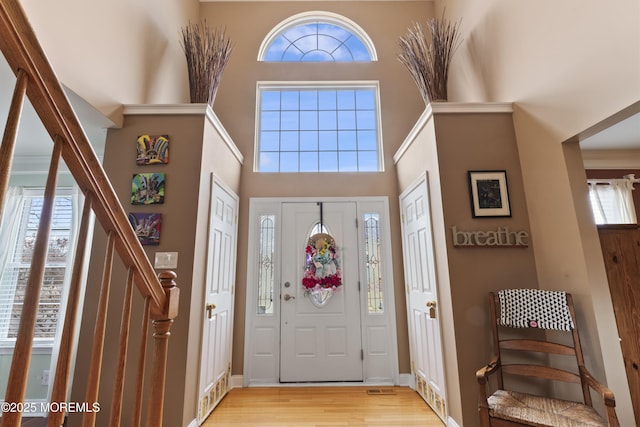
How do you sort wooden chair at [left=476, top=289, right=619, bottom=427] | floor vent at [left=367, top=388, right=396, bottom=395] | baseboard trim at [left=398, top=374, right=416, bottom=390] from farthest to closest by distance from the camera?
baseboard trim at [left=398, top=374, right=416, bottom=390] < floor vent at [left=367, top=388, right=396, bottom=395] < wooden chair at [left=476, top=289, right=619, bottom=427]

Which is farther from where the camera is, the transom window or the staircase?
the transom window

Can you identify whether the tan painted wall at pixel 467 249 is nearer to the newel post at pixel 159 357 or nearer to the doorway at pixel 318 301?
the doorway at pixel 318 301

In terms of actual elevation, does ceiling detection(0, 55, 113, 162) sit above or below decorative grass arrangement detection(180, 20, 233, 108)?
below

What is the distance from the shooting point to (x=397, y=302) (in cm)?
352

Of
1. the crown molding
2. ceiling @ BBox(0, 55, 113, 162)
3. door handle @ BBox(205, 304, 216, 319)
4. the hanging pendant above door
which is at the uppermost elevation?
the crown molding

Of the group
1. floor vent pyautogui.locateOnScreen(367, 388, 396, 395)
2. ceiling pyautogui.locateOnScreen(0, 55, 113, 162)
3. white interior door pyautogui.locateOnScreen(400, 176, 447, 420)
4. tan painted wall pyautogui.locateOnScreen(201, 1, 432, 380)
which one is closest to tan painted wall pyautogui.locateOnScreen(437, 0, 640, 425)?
white interior door pyautogui.locateOnScreen(400, 176, 447, 420)

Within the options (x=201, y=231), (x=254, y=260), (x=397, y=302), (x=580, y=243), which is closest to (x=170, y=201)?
(x=201, y=231)

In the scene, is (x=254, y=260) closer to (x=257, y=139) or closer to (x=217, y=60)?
(x=257, y=139)

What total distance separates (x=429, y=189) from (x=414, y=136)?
66 centimetres

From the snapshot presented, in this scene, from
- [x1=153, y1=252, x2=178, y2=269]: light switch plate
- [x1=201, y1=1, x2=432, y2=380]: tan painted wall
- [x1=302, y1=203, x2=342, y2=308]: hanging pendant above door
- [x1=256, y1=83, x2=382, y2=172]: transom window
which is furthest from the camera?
[x1=256, y1=83, x2=382, y2=172]: transom window

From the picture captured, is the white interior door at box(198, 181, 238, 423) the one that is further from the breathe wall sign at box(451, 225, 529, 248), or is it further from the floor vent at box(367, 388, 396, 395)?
the breathe wall sign at box(451, 225, 529, 248)

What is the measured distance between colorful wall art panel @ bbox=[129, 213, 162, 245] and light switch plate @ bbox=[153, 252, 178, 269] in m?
0.11

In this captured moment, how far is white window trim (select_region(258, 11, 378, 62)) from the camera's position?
4.35m

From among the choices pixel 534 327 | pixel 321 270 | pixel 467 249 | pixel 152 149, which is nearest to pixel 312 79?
pixel 152 149
